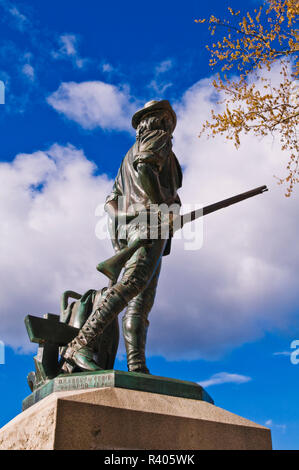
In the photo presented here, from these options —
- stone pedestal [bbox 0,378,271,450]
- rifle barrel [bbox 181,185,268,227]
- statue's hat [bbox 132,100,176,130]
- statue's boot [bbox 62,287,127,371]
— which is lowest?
stone pedestal [bbox 0,378,271,450]

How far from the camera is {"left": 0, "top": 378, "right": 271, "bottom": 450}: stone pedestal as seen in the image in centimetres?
374

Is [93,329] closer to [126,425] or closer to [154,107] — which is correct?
[126,425]

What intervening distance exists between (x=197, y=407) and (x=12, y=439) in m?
1.62

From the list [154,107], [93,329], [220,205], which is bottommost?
[93,329]

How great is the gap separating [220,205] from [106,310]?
2117 mm

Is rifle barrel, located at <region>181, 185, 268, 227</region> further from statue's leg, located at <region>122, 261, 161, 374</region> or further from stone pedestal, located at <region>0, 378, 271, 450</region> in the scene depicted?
stone pedestal, located at <region>0, 378, 271, 450</region>

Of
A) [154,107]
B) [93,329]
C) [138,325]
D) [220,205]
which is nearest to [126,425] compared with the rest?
[93,329]

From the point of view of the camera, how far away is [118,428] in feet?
12.7

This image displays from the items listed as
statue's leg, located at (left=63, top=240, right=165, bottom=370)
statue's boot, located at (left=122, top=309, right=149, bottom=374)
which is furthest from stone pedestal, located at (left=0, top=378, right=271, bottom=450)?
statue's boot, located at (left=122, top=309, right=149, bottom=374)

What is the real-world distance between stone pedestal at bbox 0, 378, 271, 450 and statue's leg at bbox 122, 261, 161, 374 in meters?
0.75

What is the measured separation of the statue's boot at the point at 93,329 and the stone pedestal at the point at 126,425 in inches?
19.3

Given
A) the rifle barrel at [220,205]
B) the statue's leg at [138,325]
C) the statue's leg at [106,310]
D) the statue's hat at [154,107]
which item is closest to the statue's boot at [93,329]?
the statue's leg at [106,310]

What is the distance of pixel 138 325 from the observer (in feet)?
17.3
